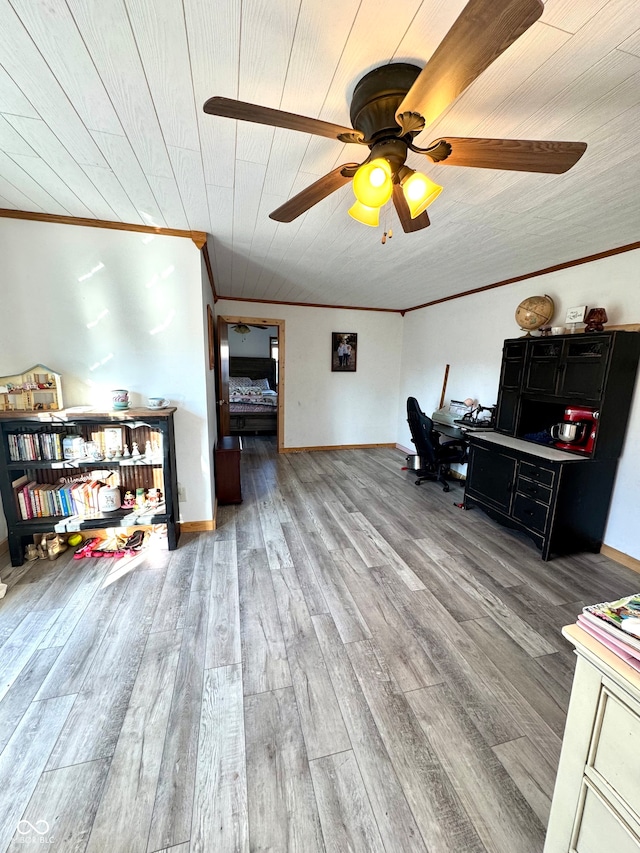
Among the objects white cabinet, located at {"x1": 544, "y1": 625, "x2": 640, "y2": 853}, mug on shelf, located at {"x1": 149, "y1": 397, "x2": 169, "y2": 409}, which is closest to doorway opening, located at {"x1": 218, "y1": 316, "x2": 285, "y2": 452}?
mug on shelf, located at {"x1": 149, "y1": 397, "x2": 169, "y2": 409}

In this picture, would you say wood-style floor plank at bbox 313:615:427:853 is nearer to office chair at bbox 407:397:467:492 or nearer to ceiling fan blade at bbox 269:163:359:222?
ceiling fan blade at bbox 269:163:359:222

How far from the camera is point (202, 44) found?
3.25ft

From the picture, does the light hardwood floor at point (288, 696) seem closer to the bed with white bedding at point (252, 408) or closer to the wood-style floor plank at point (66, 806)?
the wood-style floor plank at point (66, 806)

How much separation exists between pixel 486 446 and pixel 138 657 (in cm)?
302

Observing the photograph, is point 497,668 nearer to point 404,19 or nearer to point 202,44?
Answer: point 404,19

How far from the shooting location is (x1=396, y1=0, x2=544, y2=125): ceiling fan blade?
2.13ft

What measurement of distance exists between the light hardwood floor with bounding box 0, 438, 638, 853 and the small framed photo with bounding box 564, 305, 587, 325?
1.95m

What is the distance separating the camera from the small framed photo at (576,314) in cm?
Result: 273

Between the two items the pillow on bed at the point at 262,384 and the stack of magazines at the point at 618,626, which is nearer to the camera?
the stack of magazines at the point at 618,626

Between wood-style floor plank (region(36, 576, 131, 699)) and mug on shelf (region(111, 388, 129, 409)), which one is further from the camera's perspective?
mug on shelf (region(111, 388, 129, 409))

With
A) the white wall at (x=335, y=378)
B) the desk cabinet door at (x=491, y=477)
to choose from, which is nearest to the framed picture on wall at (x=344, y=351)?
the white wall at (x=335, y=378)

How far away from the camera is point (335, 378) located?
5398 millimetres

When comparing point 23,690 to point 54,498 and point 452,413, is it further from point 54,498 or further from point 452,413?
point 452,413

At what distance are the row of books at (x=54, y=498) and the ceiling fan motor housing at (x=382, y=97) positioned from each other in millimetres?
2734
